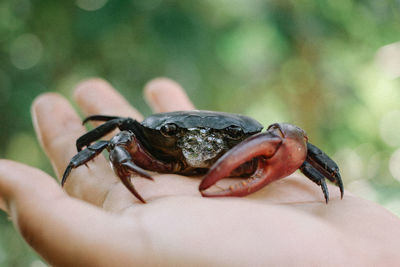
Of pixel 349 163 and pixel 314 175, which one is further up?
pixel 314 175

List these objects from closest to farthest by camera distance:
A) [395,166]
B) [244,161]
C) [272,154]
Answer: [244,161]
[272,154]
[395,166]

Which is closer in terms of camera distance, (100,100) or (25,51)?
(100,100)

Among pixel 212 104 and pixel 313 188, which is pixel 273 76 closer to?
pixel 212 104

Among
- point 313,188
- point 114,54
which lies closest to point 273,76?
point 114,54

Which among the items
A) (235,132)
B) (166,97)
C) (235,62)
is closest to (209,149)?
(235,132)

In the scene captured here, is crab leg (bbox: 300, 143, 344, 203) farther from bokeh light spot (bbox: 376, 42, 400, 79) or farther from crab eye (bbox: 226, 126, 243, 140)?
bokeh light spot (bbox: 376, 42, 400, 79)

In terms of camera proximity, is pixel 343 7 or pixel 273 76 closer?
pixel 343 7

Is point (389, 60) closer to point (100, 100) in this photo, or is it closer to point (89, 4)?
point (100, 100)

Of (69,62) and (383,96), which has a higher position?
(383,96)
